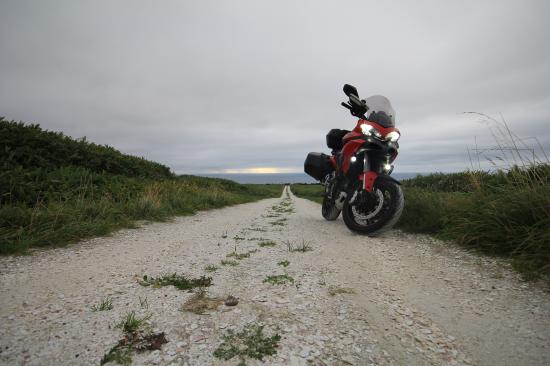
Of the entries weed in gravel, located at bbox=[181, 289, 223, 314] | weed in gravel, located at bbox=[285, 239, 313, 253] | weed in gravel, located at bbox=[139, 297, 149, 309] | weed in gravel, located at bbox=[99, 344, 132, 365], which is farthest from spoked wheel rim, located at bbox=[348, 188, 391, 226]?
weed in gravel, located at bbox=[99, 344, 132, 365]

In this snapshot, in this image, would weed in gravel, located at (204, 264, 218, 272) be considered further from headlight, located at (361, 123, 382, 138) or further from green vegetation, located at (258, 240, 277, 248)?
headlight, located at (361, 123, 382, 138)

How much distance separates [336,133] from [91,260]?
19.4 ft

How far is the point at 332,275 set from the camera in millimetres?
2832

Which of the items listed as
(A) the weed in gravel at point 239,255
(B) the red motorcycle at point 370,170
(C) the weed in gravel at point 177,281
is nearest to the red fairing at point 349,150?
(B) the red motorcycle at point 370,170

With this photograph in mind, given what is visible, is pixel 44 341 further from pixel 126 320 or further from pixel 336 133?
pixel 336 133

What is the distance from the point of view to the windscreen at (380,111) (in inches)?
217

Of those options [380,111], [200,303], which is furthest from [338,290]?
[380,111]

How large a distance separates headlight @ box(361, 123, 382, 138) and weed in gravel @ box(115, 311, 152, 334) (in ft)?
16.2

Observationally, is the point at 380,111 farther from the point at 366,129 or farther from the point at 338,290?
the point at 338,290

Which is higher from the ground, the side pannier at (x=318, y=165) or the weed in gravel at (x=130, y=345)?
the side pannier at (x=318, y=165)

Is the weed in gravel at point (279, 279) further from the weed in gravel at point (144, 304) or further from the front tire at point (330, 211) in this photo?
the front tire at point (330, 211)

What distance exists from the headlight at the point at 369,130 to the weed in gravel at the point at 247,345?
4612 millimetres

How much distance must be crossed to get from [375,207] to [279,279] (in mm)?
3016

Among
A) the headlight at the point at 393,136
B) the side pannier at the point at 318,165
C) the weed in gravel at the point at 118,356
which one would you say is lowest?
the weed in gravel at the point at 118,356
